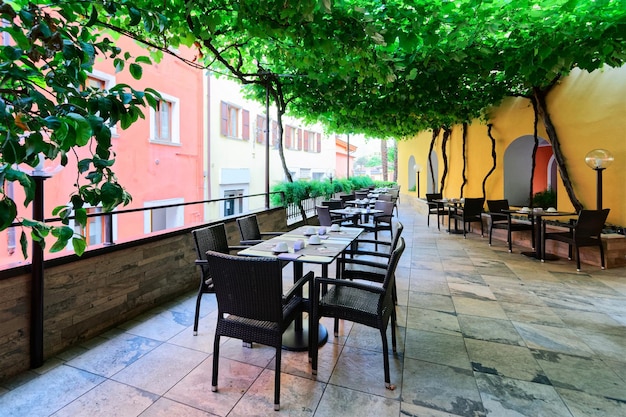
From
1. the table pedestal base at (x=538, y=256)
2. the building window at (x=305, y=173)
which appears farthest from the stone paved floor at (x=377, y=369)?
the building window at (x=305, y=173)

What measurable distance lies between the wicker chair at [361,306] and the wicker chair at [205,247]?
2.97 ft

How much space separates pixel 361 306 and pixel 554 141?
19.1 ft

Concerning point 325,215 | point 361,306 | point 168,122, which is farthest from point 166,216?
point 361,306

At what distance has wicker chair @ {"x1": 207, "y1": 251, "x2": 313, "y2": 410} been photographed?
1.73 m

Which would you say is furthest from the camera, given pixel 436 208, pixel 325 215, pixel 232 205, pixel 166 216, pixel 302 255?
pixel 232 205

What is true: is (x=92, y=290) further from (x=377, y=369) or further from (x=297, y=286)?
(x=377, y=369)

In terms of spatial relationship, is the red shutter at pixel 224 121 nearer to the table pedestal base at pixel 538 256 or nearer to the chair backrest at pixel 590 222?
the table pedestal base at pixel 538 256

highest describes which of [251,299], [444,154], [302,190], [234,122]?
[234,122]

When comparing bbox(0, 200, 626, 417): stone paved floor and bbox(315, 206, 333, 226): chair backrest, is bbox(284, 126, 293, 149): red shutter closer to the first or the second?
bbox(315, 206, 333, 226): chair backrest

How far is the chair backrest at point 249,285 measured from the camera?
172 centimetres

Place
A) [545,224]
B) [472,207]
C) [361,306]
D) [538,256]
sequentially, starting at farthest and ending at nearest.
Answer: [472,207]
[545,224]
[538,256]
[361,306]

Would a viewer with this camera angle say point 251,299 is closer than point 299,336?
Yes

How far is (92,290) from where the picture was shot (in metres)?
2.45

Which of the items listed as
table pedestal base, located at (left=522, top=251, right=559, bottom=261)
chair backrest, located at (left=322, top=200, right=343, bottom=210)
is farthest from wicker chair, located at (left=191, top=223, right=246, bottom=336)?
table pedestal base, located at (left=522, top=251, right=559, bottom=261)
